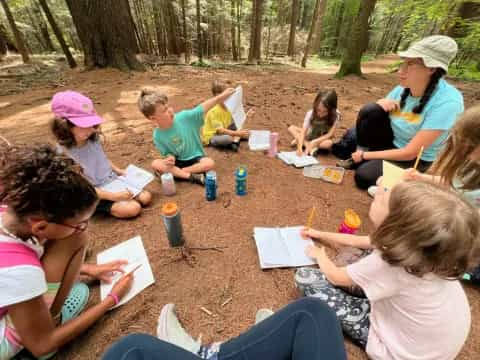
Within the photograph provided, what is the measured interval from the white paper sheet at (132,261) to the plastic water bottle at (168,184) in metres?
0.67

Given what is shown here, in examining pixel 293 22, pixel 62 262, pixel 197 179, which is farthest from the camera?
pixel 293 22

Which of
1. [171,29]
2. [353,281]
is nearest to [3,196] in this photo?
[353,281]

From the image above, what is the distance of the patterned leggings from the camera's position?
1296 millimetres

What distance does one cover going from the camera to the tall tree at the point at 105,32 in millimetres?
5883

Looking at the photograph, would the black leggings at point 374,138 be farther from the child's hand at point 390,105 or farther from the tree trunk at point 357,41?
the tree trunk at point 357,41

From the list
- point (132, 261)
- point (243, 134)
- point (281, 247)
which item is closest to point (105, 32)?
point (243, 134)

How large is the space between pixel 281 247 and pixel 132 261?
1.17 m

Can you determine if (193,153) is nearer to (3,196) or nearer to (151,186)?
(151,186)

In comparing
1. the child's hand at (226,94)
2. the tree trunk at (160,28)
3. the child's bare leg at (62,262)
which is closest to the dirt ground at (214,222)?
the child's bare leg at (62,262)

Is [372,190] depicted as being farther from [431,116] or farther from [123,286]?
[123,286]

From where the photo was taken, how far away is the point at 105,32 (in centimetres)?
611

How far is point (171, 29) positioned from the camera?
420 inches

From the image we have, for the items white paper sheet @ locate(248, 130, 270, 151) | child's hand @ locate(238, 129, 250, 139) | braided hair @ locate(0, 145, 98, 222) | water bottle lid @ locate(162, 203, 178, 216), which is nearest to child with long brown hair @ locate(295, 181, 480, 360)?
water bottle lid @ locate(162, 203, 178, 216)

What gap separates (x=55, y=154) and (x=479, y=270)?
108 inches
